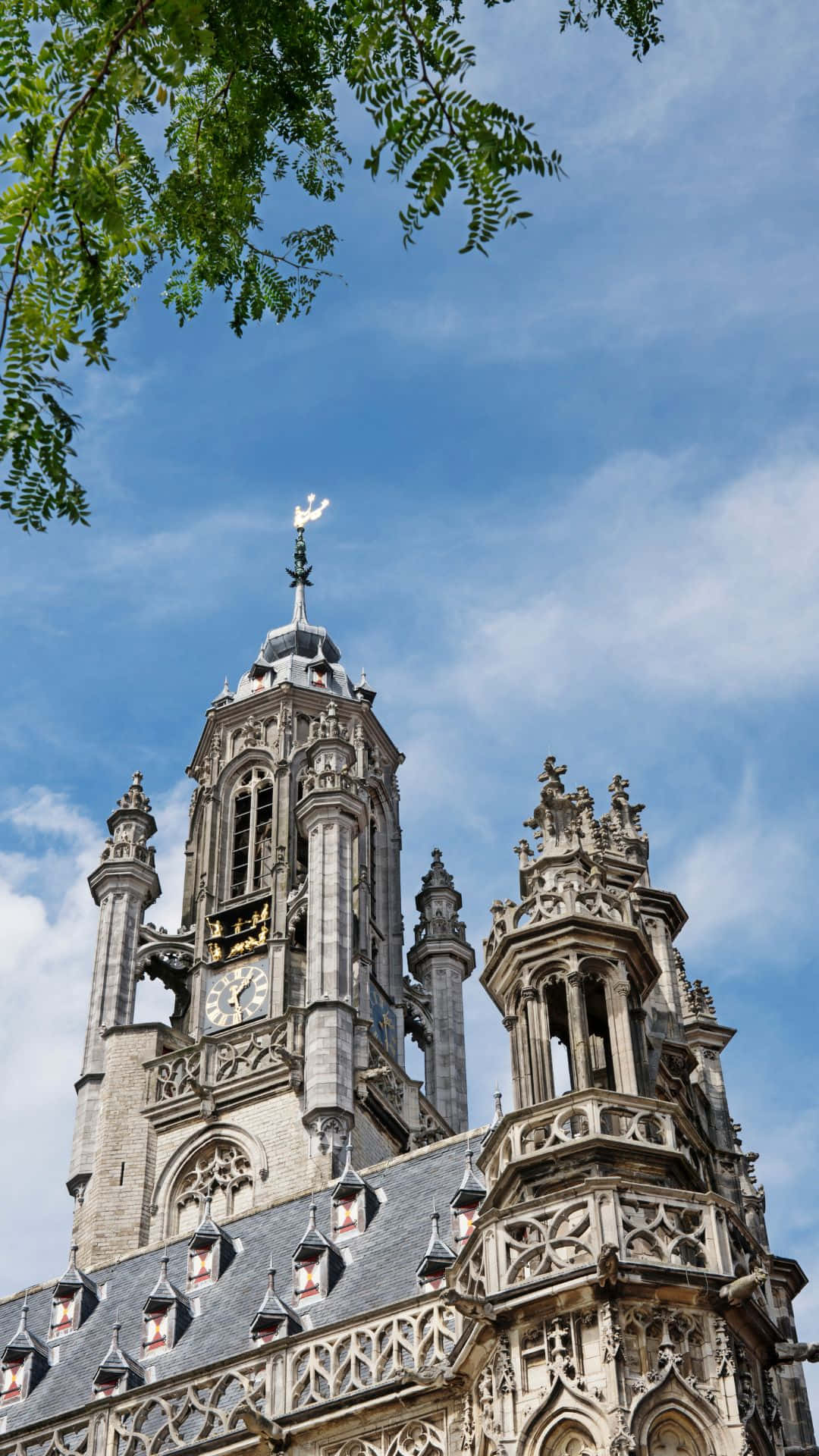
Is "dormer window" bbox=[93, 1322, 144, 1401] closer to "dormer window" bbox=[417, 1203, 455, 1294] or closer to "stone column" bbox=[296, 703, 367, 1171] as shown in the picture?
"dormer window" bbox=[417, 1203, 455, 1294]

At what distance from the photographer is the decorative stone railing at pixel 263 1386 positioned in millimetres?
23734

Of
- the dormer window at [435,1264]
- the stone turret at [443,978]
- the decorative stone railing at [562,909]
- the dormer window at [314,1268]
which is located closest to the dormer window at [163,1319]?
the dormer window at [314,1268]

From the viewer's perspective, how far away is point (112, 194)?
1052cm

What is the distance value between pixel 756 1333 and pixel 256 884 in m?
35.3

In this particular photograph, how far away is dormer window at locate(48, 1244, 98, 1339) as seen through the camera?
31859mm

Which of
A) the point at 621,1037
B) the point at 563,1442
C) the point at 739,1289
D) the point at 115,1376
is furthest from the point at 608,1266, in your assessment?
the point at 115,1376

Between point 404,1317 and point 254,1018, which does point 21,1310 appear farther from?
point 254,1018

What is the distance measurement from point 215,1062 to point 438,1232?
78.9 feet

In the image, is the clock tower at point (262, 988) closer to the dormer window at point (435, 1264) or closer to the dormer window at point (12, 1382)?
the dormer window at point (12, 1382)

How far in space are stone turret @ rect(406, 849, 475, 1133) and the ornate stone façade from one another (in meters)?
3.34

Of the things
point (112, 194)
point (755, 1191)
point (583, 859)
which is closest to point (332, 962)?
point (755, 1191)

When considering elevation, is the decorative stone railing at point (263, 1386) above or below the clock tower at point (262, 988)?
below

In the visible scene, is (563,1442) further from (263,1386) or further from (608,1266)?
(263,1386)

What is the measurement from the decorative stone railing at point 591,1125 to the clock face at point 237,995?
2960 cm
